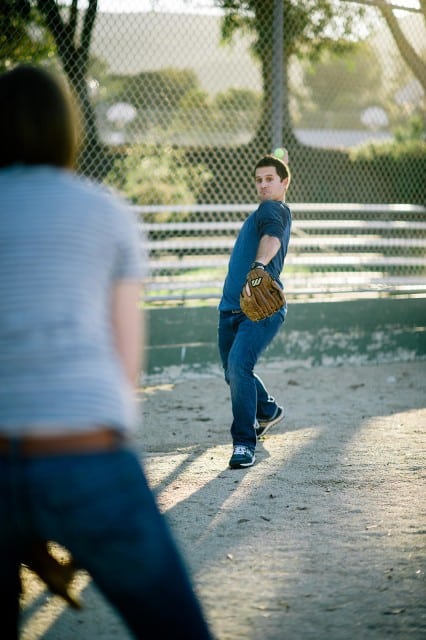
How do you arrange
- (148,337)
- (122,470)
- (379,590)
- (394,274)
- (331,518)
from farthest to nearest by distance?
(394,274) < (148,337) < (331,518) < (379,590) < (122,470)

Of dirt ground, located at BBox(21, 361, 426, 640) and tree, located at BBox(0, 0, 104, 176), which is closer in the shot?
dirt ground, located at BBox(21, 361, 426, 640)

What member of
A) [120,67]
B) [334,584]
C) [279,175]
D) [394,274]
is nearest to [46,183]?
[334,584]

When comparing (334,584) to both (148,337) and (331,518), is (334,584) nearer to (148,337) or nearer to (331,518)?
(331,518)

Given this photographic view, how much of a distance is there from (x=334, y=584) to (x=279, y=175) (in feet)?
8.64

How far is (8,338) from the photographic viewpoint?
1619mm

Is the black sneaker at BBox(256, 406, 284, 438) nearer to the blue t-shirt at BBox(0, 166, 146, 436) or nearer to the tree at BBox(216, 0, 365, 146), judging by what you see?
the blue t-shirt at BBox(0, 166, 146, 436)

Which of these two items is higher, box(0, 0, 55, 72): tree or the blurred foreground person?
the blurred foreground person

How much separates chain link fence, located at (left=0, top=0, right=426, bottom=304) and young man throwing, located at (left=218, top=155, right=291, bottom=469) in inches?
102

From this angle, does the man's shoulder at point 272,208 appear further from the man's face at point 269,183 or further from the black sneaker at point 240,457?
the black sneaker at point 240,457

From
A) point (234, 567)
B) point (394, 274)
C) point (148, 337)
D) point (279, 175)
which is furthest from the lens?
point (394, 274)

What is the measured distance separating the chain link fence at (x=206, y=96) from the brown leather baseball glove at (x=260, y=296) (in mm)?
2852

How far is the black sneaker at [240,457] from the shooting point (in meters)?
4.94

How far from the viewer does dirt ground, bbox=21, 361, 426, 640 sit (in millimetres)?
3008

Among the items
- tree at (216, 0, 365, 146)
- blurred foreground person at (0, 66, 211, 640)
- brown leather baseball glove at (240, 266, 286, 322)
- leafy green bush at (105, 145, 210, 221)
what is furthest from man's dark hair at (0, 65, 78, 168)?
leafy green bush at (105, 145, 210, 221)
